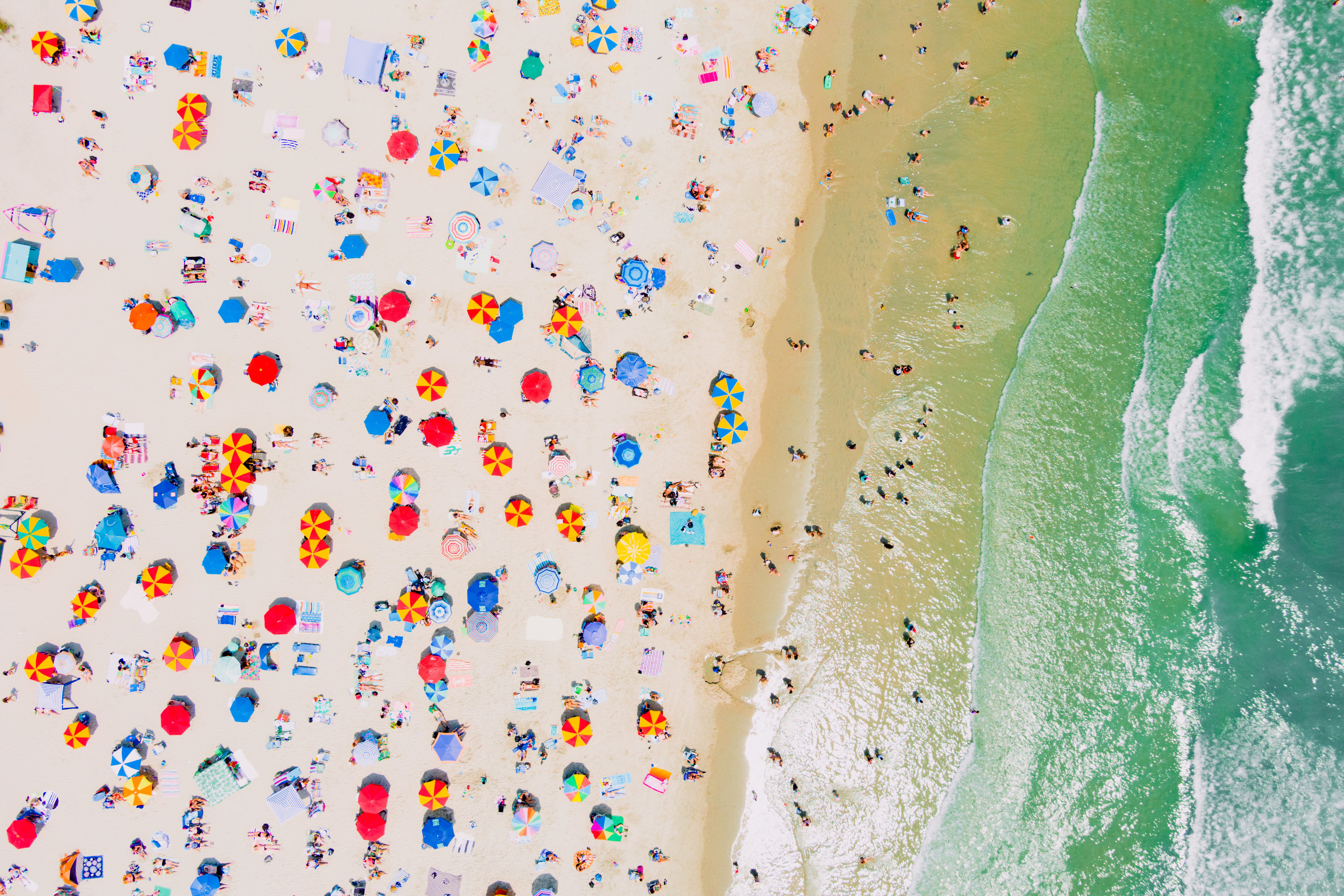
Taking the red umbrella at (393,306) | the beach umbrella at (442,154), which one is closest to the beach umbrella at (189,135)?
the red umbrella at (393,306)

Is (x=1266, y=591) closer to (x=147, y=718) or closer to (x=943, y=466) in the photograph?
(x=943, y=466)

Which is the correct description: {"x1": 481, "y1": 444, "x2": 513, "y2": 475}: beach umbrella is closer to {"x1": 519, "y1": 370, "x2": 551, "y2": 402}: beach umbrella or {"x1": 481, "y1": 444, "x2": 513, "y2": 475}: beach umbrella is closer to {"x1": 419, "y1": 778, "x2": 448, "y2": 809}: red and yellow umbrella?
{"x1": 519, "y1": 370, "x2": 551, "y2": 402}: beach umbrella

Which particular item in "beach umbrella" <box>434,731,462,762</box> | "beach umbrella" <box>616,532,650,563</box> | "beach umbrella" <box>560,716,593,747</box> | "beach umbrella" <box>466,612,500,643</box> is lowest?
"beach umbrella" <box>434,731,462,762</box>

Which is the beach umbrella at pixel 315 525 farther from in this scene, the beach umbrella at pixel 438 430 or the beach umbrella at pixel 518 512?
the beach umbrella at pixel 518 512

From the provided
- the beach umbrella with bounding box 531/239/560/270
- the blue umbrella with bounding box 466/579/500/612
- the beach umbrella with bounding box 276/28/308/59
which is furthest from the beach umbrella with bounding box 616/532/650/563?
the beach umbrella with bounding box 276/28/308/59

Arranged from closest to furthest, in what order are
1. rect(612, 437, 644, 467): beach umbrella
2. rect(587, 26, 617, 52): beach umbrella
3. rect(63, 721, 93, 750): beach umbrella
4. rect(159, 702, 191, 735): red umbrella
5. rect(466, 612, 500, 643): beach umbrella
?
rect(159, 702, 191, 735): red umbrella, rect(63, 721, 93, 750): beach umbrella, rect(466, 612, 500, 643): beach umbrella, rect(612, 437, 644, 467): beach umbrella, rect(587, 26, 617, 52): beach umbrella

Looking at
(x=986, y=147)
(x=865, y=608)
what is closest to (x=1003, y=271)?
(x=986, y=147)

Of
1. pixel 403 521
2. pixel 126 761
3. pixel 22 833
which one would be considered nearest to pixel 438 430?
pixel 403 521

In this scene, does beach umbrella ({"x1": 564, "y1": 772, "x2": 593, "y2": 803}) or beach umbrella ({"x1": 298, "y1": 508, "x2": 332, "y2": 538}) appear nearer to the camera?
beach umbrella ({"x1": 298, "y1": 508, "x2": 332, "y2": 538})
